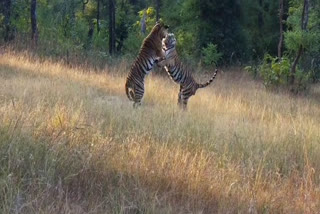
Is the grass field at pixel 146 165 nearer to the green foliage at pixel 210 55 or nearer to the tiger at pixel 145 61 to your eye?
the tiger at pixel 145 61

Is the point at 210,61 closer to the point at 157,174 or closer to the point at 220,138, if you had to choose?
the point at 220,138

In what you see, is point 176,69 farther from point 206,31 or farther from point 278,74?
point 206,31

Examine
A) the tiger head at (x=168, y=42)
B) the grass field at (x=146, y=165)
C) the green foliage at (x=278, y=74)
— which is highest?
the tiger head at (x=168, y=42)

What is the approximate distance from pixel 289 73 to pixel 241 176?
1252cm

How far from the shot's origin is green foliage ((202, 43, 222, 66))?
22200 millimetres

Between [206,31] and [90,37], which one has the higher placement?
[206,31]

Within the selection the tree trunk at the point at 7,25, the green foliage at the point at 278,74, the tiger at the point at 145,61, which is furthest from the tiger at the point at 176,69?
the tree trunk at the point at 7,25

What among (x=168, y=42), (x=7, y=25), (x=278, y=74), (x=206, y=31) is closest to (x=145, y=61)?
(x=168, y=42)

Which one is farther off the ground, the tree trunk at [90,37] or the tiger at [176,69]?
the tiger at [176,69]

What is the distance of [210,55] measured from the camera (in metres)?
22.4

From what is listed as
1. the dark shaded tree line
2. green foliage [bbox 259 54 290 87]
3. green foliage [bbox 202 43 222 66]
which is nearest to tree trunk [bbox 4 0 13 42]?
the dark shaded tree line

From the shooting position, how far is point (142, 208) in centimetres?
409

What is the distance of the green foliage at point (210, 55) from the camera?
22.2m

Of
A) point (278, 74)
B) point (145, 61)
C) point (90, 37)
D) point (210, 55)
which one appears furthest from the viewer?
point (90, 37)
